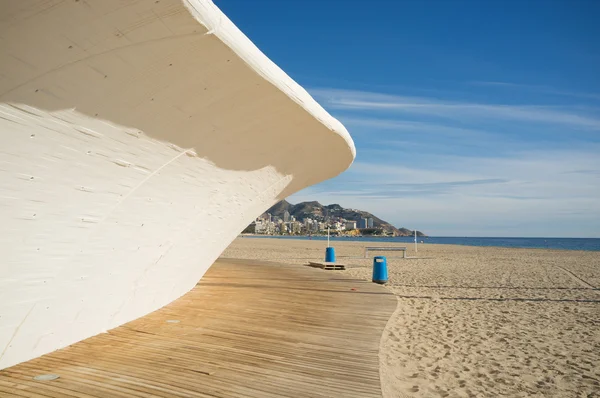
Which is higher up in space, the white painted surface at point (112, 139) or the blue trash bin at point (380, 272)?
the white painted surface at point (112, 139)

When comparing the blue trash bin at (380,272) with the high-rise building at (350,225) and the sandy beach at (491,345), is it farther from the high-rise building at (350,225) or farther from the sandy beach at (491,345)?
the high-rise building at (350,225)

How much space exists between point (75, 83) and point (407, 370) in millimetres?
4117

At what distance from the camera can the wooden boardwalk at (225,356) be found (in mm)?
3582

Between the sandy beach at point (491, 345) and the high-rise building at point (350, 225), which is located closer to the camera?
the sandy beach at point (491, 345)

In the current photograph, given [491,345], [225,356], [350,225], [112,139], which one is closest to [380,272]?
[491,345]

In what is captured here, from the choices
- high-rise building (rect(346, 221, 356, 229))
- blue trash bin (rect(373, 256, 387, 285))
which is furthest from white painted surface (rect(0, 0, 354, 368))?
high-rise building (rect(346, 221, 356, 229))

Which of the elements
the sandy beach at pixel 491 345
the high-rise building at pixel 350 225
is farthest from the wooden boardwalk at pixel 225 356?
the high-rise building at pixel 350 225

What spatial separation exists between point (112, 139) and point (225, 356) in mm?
2524

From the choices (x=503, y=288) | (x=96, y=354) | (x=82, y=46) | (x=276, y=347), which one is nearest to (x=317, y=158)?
(x=276, y=347)

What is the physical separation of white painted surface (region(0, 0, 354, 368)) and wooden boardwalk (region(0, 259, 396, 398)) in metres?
0.46

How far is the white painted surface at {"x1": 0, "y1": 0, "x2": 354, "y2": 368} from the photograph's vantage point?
251 centimetres

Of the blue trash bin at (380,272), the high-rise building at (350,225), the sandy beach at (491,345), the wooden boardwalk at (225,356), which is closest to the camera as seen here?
the wooden boardwalk at (225,356)

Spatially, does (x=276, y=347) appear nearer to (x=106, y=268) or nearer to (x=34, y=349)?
(x=106, y=268)

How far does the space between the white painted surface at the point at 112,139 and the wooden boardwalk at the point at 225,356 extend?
455 mm
